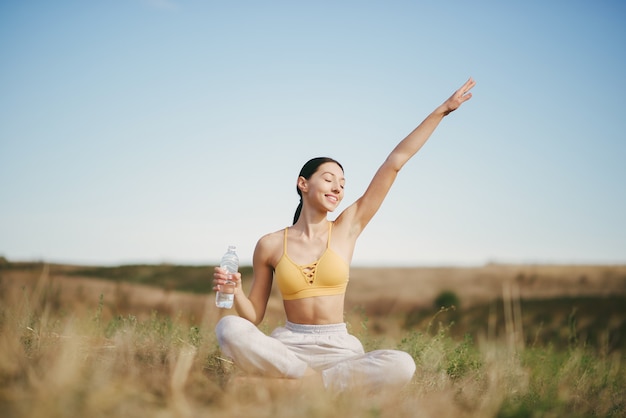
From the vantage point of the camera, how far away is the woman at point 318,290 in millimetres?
4125

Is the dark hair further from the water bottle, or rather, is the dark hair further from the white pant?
the white pant

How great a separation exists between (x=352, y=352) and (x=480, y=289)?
96.2 feet

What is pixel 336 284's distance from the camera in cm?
452

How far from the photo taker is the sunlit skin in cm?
465

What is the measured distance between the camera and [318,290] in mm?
4477

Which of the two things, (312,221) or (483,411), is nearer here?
(483,411)

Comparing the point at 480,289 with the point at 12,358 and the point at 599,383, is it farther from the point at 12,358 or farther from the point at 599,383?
the point at 12,358

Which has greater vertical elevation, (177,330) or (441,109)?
(441,109)

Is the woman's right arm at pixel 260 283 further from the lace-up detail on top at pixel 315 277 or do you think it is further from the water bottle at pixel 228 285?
the lace-up detail on top at pixel 315 277

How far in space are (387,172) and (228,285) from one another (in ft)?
5.15

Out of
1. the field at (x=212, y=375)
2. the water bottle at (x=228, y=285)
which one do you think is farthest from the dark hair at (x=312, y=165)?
the field at (x=212, y=375)

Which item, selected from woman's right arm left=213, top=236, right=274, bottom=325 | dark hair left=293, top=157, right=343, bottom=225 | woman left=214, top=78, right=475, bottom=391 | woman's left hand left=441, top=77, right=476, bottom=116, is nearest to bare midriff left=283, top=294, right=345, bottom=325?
woman left=214, top=78, right=475, bottom=391

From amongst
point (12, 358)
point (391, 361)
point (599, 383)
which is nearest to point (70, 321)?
point (12, 358)

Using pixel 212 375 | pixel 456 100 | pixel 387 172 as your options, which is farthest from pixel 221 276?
pixel 456 100
